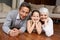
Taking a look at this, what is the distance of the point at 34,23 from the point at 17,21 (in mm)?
250

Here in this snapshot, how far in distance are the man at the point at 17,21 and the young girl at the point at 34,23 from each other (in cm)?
8

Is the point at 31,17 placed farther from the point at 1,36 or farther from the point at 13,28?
the point at 1,36

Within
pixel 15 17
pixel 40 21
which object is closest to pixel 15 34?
pixel 15 17

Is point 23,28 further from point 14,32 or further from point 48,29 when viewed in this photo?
point 48,29

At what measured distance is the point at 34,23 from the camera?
2.46 meters

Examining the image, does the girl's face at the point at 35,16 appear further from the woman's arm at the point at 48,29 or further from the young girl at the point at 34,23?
the woman's arm at the point at 48,29

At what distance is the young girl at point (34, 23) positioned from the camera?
7.94ft

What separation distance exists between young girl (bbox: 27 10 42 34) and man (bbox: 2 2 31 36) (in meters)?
0.08

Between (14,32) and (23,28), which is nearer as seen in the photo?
(14,32)

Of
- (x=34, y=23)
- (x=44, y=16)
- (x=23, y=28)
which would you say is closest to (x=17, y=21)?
(x=23, y=28)

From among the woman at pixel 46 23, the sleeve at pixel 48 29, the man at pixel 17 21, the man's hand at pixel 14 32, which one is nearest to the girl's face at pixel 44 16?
the woman at pixel 46 23

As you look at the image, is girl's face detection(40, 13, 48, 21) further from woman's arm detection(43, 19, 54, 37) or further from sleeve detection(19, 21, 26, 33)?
sleeve detection(19, 21, 26, 33)

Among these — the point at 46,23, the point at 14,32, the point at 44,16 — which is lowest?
the point at 14,32

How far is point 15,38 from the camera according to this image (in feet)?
7.27
